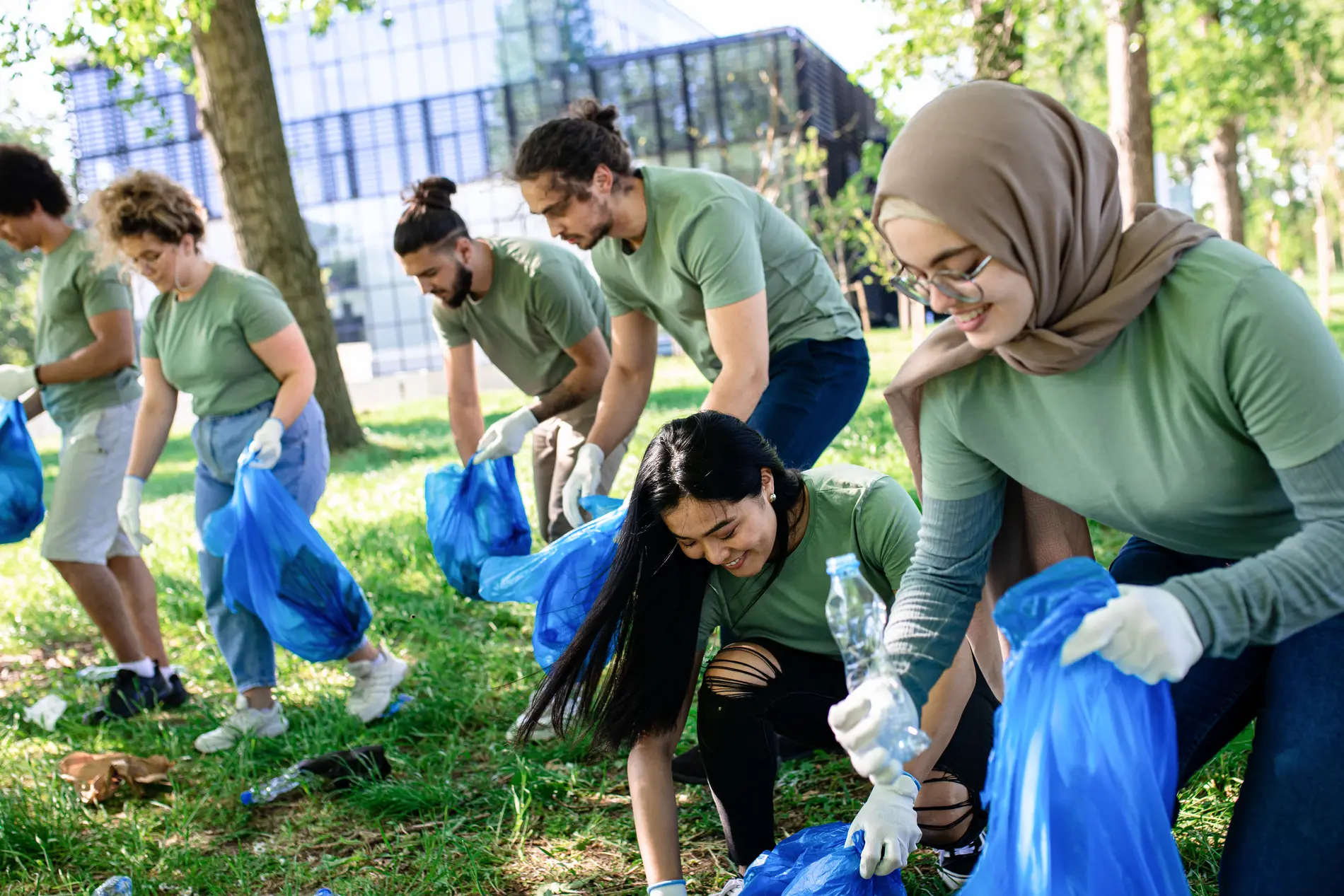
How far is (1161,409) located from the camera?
1482 mm

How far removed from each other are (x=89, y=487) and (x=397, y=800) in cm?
162

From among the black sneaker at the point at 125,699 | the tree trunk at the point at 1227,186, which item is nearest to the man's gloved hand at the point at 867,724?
the black sneaker at the point at 125,699

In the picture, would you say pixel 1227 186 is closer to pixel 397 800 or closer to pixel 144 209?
pixel 144 209

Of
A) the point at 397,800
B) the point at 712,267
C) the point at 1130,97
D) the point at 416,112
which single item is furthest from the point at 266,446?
the point at 416,112

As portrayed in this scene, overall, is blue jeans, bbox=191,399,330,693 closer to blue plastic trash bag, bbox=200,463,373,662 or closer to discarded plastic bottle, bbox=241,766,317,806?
blue plastic trash bag, bbox=200,463,373,662

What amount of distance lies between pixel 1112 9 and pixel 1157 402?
761cm

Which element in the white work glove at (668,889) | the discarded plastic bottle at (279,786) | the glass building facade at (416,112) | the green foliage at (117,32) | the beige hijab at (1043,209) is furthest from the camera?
the glass building facade at (416,112)

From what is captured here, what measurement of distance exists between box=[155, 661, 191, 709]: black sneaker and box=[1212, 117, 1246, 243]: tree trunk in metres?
12.5

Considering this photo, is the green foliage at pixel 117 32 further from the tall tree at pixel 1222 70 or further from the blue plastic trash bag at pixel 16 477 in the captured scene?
the tall tree at pixel 1222 70

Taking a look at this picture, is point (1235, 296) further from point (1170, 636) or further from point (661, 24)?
point (661, 24)

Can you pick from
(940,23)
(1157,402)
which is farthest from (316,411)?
(940,23)

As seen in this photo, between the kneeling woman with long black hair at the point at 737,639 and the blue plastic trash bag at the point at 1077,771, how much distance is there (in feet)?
1.78

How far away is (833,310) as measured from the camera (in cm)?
289

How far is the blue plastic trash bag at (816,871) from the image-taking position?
1753 millimetres
